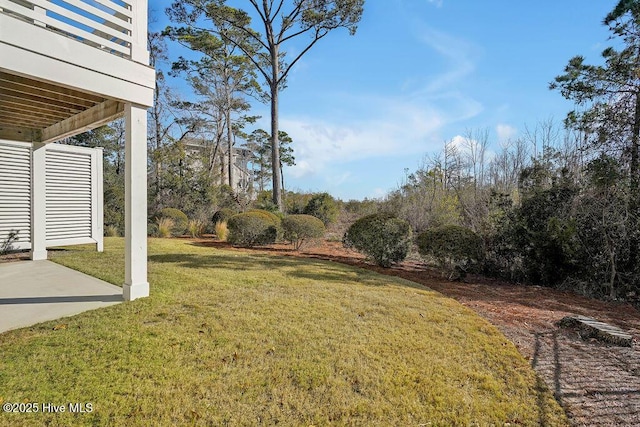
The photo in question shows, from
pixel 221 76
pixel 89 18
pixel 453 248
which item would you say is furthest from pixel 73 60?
pixel 221 76

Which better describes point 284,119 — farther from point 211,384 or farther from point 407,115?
point 211,384

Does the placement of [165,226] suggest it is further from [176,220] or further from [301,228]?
[301,228]

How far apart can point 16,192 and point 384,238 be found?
826 cm

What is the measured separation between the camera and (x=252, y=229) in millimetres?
10227

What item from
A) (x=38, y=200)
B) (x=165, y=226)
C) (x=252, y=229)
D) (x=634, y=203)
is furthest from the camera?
(x=165, y=226)

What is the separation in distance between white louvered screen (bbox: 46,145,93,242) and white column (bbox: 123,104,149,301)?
15.4 feet

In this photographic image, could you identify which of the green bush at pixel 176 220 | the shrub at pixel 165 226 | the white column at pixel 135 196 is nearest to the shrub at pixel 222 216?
the green bush at pixel 176 220

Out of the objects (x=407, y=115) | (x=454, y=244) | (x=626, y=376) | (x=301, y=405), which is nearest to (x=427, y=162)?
(x=407, y=115)

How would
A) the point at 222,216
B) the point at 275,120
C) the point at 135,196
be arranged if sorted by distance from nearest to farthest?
the point at 135,196, the point at 275,120, the point at 222,216

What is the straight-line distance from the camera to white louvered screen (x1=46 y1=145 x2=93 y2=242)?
7082 millimetres

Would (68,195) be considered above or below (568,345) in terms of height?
above

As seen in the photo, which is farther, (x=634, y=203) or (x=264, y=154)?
(x=264, y=154)

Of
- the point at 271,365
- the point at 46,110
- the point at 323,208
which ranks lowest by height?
the point at 271,365

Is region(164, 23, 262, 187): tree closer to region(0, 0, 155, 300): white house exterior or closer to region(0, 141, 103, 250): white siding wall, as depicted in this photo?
region(0, 141, 103, 250): white siding wall
